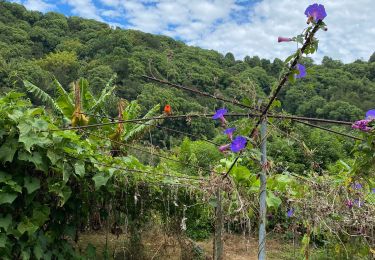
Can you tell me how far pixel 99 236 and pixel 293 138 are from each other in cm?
387

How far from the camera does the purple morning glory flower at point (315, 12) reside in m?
1.50

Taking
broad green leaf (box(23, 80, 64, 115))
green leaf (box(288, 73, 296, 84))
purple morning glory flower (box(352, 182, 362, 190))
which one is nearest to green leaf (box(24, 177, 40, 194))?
green leaf (box(288, 73, 296, 84))

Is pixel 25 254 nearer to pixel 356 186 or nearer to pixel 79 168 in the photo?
pixel 79 168

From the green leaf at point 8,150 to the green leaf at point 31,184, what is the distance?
0.79ft

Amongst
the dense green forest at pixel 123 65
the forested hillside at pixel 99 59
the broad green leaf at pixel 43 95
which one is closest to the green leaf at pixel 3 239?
the dense green forest at pixel 123 65

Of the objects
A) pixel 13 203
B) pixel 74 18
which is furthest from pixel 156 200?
pixel 74 18

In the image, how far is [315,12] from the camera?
59.6 inches

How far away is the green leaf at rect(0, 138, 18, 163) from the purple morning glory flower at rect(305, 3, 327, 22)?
2316 millimetres

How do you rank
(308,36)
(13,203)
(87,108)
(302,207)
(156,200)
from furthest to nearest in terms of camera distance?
(87,108)
(156,200)
(13,203)
(302,207)
(308,36)

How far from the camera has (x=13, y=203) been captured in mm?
3139

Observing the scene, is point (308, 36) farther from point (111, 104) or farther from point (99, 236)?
point (111, 104)

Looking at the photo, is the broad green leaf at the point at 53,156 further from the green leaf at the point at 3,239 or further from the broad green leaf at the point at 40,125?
the green leaf at the point at 3,239

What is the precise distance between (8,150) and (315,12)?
7.82 feet

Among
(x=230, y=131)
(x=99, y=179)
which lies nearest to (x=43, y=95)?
(x=99, y=179)
